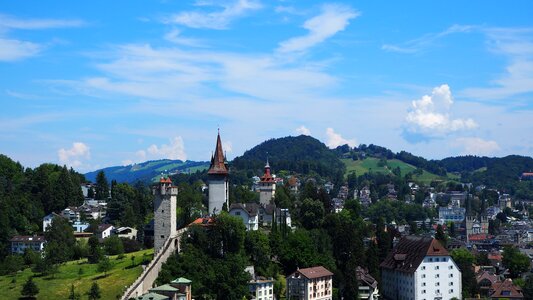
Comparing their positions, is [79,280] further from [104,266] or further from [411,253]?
[411,253]

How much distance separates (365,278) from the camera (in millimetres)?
86000

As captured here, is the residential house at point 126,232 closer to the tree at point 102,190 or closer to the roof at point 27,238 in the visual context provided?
the roof at point 27,238

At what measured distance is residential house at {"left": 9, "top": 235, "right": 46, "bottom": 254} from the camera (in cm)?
9912

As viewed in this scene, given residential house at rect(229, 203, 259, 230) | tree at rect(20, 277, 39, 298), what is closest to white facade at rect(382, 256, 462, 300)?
residential house at rect(229, 203, 259, 230)

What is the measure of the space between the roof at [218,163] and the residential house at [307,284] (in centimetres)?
1984

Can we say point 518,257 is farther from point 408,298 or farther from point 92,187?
point 92,187

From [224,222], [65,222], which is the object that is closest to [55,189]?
[65,222]

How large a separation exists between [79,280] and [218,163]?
2404 centimetres

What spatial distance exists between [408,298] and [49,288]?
39071mm

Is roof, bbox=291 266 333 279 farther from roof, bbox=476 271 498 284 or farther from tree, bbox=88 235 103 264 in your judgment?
roof, bbox=476 271 498 284

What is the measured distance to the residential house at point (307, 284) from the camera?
76875 millimetres

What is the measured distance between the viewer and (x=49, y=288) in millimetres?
A: 78125

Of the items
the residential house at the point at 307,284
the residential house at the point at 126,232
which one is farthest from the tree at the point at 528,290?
the residential house at the point at 126,232

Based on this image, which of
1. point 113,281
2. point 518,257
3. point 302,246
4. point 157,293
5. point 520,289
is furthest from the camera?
point 518,257
